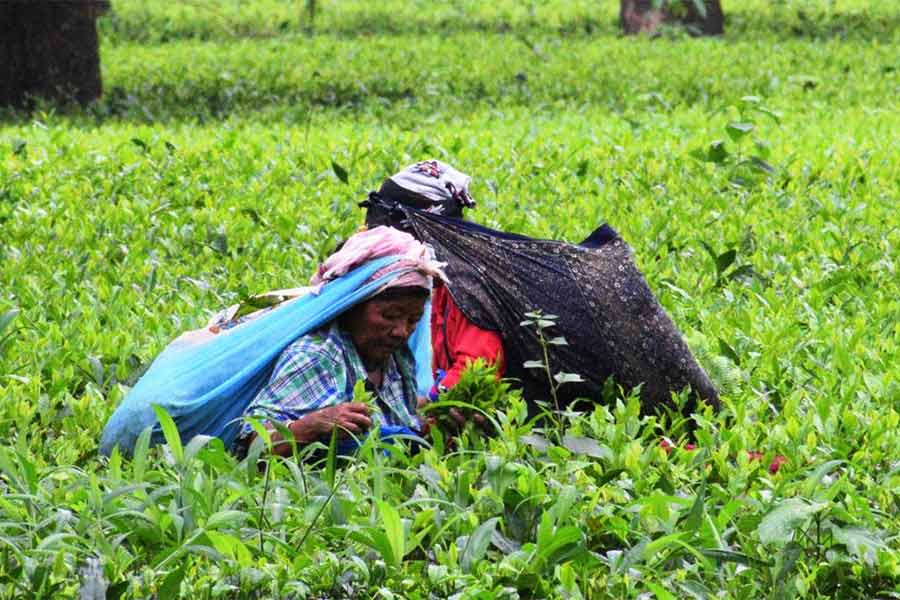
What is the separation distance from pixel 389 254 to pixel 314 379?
386 millimetres

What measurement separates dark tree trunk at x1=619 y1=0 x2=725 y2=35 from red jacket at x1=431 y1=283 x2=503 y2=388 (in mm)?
12643

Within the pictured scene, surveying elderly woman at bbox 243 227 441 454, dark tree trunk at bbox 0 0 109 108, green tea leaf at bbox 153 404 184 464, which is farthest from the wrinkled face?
dark tree trunk at bbox 0 0 109 108

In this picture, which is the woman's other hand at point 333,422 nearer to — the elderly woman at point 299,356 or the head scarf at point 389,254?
the elderly woman at point 299,356

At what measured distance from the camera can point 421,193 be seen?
4949 millimetres

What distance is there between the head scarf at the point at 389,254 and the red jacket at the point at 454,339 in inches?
14.6

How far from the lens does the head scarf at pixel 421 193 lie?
16.1ft

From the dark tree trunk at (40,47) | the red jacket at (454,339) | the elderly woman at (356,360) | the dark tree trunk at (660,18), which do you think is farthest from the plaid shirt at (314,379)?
the dark tree trunk at (660,18)

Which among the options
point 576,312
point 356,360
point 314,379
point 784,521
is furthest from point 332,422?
point 784,521

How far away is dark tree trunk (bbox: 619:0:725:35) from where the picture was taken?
16953 millimetres

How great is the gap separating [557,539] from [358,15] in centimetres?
1663

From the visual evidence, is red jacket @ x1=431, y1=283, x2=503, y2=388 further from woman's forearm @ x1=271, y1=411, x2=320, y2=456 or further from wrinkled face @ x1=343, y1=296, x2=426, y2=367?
woman's forearm @ x1=271, y1=411, x2=320, y2=456

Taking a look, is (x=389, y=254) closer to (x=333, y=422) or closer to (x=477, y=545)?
(x=333, y=422)

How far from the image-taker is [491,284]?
450 cm

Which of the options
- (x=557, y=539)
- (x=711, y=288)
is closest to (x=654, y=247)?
(x=711, y=288)
